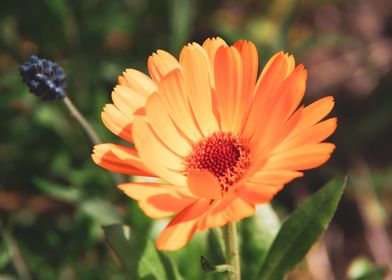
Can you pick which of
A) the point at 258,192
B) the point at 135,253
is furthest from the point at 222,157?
the point at 258,192

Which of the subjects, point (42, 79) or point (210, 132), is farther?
point (210, 132)

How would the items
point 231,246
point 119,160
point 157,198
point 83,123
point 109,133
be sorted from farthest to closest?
point 109,133, point 83,123, point 231,246, point 119,160, point 157,198

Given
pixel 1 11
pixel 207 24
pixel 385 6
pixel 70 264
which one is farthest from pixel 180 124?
pixel 385 6

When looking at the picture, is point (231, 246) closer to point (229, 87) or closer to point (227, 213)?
point (227, 213)

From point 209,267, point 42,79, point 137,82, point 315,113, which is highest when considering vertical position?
point 42,79

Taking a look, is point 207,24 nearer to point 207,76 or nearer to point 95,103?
point 95,103

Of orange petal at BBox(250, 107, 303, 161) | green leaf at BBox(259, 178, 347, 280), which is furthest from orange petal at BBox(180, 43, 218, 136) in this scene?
green leaf at BBox(259, 178, 347, 280)

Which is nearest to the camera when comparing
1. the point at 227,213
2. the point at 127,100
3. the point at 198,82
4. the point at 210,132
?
the point at 227,213
